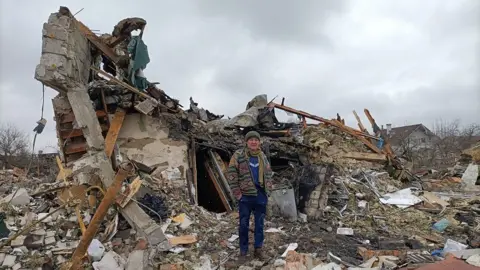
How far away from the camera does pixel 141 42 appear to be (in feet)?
24.0

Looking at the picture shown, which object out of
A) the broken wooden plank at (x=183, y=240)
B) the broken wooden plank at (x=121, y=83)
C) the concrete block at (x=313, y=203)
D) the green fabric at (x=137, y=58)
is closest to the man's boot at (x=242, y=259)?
the broken wooden plank at (x=183, y=240)

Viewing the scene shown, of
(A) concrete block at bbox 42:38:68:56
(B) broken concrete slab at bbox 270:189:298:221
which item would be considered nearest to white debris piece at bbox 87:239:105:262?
(A) concrete block at bbox 42:38:68:56

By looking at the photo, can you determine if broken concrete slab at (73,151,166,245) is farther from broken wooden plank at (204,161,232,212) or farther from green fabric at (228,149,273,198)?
broken wooden plank at (204,161,232,212)

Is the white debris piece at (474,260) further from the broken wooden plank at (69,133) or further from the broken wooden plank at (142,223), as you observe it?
the broken wooden plank at (69,133)

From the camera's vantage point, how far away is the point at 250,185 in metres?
5.05

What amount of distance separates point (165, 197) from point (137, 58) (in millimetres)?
2742

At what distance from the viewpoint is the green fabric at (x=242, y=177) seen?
16.6 ft

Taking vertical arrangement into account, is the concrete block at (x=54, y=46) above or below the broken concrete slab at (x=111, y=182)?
above

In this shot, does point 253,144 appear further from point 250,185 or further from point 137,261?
point 137,261

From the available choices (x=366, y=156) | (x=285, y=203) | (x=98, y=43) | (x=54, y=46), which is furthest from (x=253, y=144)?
(x=366, y=156)

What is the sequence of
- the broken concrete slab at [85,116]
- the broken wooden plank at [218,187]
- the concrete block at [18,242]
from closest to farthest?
the concrete block at [18,242] < the broken concrete slab at [85,116] < the broken wooden plank at [218,187]

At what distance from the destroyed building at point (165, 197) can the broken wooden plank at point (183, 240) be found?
29 mm

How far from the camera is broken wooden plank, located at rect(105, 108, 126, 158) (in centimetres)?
689

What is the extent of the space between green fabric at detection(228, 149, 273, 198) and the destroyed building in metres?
0.94
